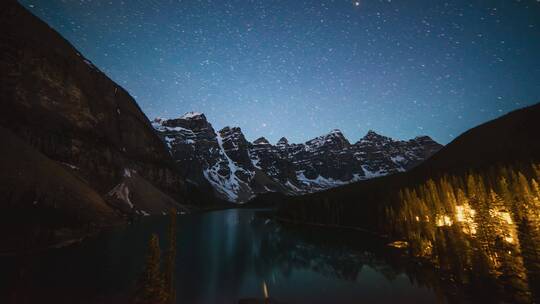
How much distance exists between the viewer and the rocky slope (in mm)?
94688

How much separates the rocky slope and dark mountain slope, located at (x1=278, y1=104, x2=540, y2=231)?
104 m

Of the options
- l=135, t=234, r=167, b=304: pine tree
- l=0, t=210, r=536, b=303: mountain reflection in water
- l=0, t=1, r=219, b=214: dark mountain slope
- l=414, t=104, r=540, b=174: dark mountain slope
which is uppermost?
l=0, t=1, r=219, b=214: dark mountain slope

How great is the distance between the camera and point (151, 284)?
2636 cm

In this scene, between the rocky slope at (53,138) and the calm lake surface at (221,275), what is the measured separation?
87.0 feet

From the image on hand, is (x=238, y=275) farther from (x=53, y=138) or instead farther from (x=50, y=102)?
(x=50, y=102)

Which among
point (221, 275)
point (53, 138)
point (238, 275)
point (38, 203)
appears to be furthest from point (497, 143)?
point (53, 138)

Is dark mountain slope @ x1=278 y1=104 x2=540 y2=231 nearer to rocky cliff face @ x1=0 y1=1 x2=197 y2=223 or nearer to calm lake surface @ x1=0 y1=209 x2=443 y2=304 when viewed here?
calm lake surface @ x1=0 y1=209 x2=443 y2=304

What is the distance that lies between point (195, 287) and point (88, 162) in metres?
156

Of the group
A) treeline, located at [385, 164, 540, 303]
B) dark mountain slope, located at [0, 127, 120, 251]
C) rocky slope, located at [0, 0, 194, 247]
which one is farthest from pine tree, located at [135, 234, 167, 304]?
rocky slope, located at [0, 0, 194, 247]

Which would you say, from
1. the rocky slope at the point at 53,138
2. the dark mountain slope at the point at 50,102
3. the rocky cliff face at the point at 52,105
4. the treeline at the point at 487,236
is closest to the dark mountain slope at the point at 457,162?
the treeline at the point at 487,236

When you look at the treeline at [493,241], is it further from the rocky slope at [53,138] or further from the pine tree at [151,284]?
the rocky slope at [53,138]

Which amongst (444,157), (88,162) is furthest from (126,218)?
(444,157)

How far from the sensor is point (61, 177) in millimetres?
109812

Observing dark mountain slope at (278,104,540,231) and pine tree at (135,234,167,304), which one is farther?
dark mountain slope at (278,104,540,231)
